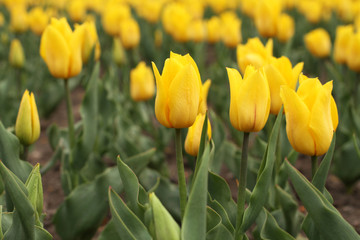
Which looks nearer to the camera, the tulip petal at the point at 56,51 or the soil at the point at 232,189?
the tulip petal at the point at 56,51

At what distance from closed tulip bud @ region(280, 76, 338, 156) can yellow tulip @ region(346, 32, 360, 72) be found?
53.2 inches

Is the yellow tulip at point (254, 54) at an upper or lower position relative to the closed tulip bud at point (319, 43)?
upper

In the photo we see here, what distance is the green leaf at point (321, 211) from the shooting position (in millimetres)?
1284

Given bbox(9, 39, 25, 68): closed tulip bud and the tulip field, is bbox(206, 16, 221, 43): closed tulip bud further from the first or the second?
bbox(9, 39, 25, 68): closed tulip bud

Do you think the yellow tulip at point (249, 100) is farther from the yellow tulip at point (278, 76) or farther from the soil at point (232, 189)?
the soil at point (232, 189)

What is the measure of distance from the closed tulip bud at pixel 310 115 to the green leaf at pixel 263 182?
0.05 meters

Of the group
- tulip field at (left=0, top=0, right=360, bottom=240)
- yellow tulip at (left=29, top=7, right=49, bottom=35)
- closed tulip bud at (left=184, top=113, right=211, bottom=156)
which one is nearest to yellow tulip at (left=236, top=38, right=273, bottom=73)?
tulip field at (left=0, top=0, right=360, bottom=240)

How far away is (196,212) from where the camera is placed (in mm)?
1189

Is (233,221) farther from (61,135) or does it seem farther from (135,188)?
(61,135)

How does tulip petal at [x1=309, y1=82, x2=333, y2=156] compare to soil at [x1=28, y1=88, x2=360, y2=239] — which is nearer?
tulip petal at [x1=309, y1=82, x2=333, y2=156]

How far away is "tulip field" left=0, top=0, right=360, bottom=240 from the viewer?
129 cm

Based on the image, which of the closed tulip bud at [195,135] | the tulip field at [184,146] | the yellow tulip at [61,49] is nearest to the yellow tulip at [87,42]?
the tulip field at [184,146]

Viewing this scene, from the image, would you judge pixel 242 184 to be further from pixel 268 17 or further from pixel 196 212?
pixel 268 17

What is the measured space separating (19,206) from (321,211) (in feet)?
2.46
